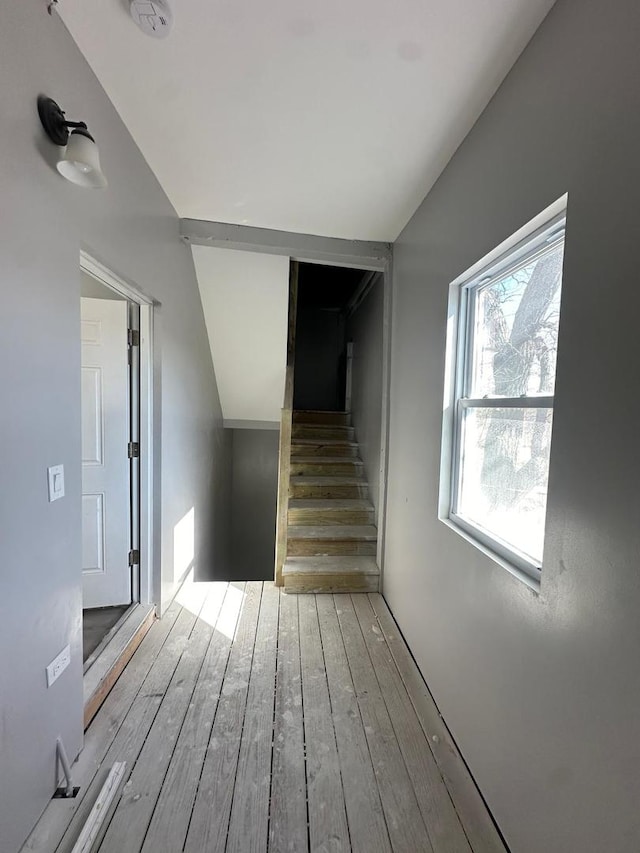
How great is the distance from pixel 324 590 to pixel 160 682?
129 cm

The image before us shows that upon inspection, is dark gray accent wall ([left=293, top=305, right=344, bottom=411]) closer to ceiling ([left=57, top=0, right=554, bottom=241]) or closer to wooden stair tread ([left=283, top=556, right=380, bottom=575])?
wooden stair tread ([left=283, top=556, right=380, bottom=575])

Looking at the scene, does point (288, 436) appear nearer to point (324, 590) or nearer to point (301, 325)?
point (324, 590)

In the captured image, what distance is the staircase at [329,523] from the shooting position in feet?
Result: 9.40

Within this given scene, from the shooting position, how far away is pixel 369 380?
3.86 metres

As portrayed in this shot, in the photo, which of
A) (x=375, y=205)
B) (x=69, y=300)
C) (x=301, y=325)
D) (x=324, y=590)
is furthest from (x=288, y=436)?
(x=301, y=325)

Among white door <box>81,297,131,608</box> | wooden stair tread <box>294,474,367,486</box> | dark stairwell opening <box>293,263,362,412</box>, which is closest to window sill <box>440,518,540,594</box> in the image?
wooden stair tread <box>294,474,367,486</box>

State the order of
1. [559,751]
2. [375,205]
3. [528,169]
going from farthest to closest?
[375,205]
[528,169]
[559,751]

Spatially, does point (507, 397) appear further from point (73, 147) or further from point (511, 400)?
point (73, 147)

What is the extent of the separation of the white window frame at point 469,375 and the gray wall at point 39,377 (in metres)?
1.56

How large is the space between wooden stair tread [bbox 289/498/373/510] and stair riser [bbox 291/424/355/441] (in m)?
1.02

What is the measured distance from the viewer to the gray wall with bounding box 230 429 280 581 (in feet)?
17.1

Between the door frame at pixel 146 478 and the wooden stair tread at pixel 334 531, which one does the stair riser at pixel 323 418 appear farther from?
the door frame at pixel 146 478

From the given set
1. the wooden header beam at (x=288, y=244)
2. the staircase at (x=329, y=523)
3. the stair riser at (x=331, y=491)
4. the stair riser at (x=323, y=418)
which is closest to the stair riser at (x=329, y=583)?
the staircase at (x=329, y=523)

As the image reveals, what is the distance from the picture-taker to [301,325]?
554 cm
